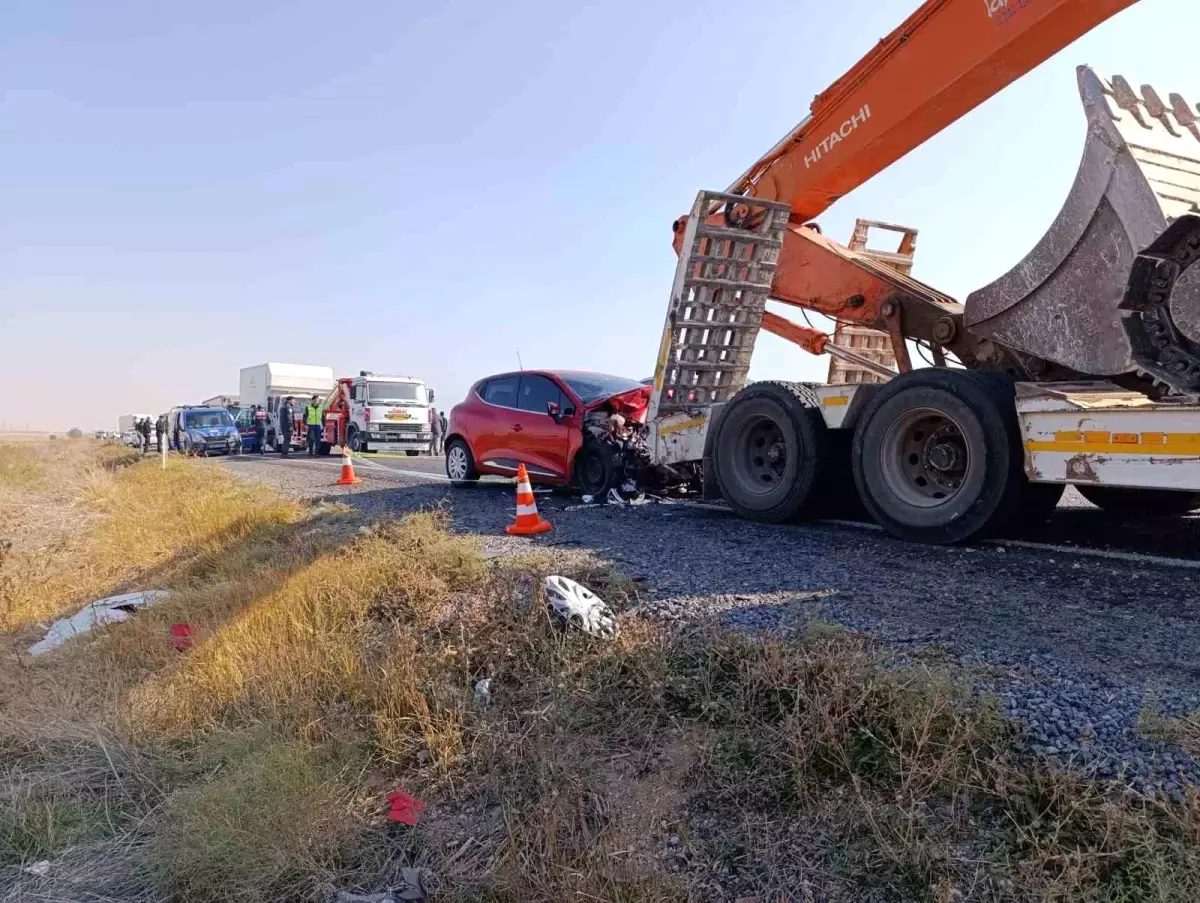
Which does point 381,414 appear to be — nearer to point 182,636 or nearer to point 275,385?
point 275,385

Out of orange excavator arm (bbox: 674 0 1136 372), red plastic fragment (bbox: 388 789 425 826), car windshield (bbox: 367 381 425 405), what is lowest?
red plastic fragment (bbox: 388 789 425 826)

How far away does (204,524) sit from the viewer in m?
8.95

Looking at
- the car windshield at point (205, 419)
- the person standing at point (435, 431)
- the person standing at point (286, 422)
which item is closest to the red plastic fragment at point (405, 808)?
the person standing at point (435, 431)

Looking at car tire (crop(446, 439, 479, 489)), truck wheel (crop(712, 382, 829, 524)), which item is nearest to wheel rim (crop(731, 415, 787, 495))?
truck wheel (crop(712, 382, 829, 524))

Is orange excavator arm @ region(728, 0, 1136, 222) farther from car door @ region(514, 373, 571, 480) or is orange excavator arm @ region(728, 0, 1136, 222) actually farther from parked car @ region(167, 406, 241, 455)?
parked car @ region(167, 406, 241, 455)

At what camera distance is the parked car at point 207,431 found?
29.5m

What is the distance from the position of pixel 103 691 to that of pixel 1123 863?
4.30 meters

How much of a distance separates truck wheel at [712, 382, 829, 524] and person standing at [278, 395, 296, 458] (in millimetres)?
25346

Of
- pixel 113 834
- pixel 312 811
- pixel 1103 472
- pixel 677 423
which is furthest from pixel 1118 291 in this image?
pixel 113 834

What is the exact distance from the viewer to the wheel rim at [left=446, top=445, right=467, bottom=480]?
37.7ft

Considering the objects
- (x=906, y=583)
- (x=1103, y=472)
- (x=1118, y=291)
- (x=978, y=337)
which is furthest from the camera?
(x=978, y=337)

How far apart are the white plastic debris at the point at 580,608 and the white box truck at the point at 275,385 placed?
2937 cm

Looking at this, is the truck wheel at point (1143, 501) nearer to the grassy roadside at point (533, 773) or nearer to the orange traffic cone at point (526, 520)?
the orange traffic cone at point (526, 520)

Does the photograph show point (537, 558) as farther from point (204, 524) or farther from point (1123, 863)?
point (204, 524)
